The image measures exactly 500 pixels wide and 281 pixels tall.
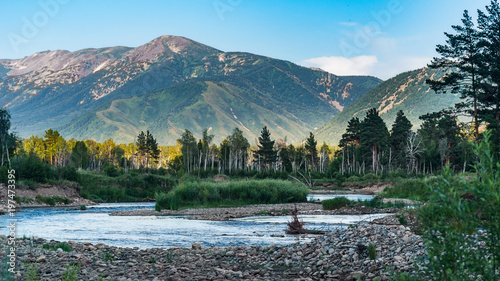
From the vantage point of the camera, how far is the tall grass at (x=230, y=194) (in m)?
48.8

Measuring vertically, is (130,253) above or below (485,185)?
below

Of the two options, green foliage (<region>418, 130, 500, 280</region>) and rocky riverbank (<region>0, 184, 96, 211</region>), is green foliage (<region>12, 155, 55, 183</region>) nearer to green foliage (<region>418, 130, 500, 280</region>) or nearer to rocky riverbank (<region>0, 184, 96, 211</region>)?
rocky riverbank (<region>0, 184, 96, 211</region>)

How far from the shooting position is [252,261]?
47.6ft

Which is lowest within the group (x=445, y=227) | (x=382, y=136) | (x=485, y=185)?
(x=445, y=227)

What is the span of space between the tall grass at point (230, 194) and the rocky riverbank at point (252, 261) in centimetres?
3168

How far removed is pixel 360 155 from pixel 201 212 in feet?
244

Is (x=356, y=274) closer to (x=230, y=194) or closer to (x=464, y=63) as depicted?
(x=464, y=63)

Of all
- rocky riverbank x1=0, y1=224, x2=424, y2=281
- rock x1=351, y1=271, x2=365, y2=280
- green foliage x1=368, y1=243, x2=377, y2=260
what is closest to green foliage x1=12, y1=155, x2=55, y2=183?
rocky riverbank x1=0, y1=224, x2=424, y2=281

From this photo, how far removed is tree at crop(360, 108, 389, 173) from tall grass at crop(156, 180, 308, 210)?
43.4 metres

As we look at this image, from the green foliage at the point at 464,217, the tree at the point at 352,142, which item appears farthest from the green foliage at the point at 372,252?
the tree at the point at 352,142

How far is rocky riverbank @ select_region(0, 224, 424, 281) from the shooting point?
11602mm

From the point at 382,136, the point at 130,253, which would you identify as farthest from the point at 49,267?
the point at 382,136

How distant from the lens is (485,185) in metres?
5.76

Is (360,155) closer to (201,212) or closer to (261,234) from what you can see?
(201,212)
